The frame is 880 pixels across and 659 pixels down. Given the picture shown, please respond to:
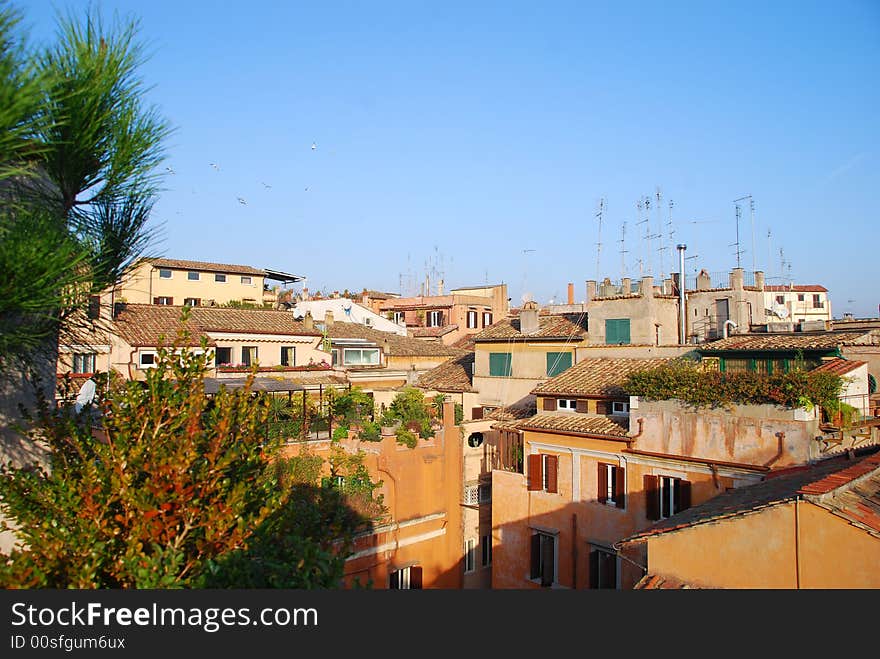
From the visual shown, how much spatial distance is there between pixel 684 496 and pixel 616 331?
27.8 ft

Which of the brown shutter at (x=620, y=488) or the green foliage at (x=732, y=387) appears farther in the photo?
the brown shutter at (x=620, y=488)

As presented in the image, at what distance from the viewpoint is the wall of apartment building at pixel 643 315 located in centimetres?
2205

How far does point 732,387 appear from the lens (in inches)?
580

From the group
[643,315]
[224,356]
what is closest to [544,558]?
[643,315]

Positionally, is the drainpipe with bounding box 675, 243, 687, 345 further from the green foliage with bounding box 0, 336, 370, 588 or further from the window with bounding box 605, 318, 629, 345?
the green foliage with bounding box 0, 336, 370, 588

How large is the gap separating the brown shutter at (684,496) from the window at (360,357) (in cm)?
1907

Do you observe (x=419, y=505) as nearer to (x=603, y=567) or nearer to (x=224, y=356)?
(x=603, y=567)

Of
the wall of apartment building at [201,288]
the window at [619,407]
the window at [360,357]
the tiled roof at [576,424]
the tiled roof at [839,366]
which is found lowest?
the tiled roof at [576,424]

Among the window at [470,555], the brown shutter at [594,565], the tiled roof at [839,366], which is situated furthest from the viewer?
the window at [470,555]

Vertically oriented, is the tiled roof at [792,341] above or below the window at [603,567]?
above

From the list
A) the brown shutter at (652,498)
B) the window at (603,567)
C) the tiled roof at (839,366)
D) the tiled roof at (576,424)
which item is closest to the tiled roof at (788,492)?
the tiled roof at (839,366)

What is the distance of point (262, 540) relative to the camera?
5184mm

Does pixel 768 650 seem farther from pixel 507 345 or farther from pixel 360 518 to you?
pixel 507 345

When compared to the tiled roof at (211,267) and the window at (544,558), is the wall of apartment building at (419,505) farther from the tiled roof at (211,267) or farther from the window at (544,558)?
the tiled roof at (211,267)
